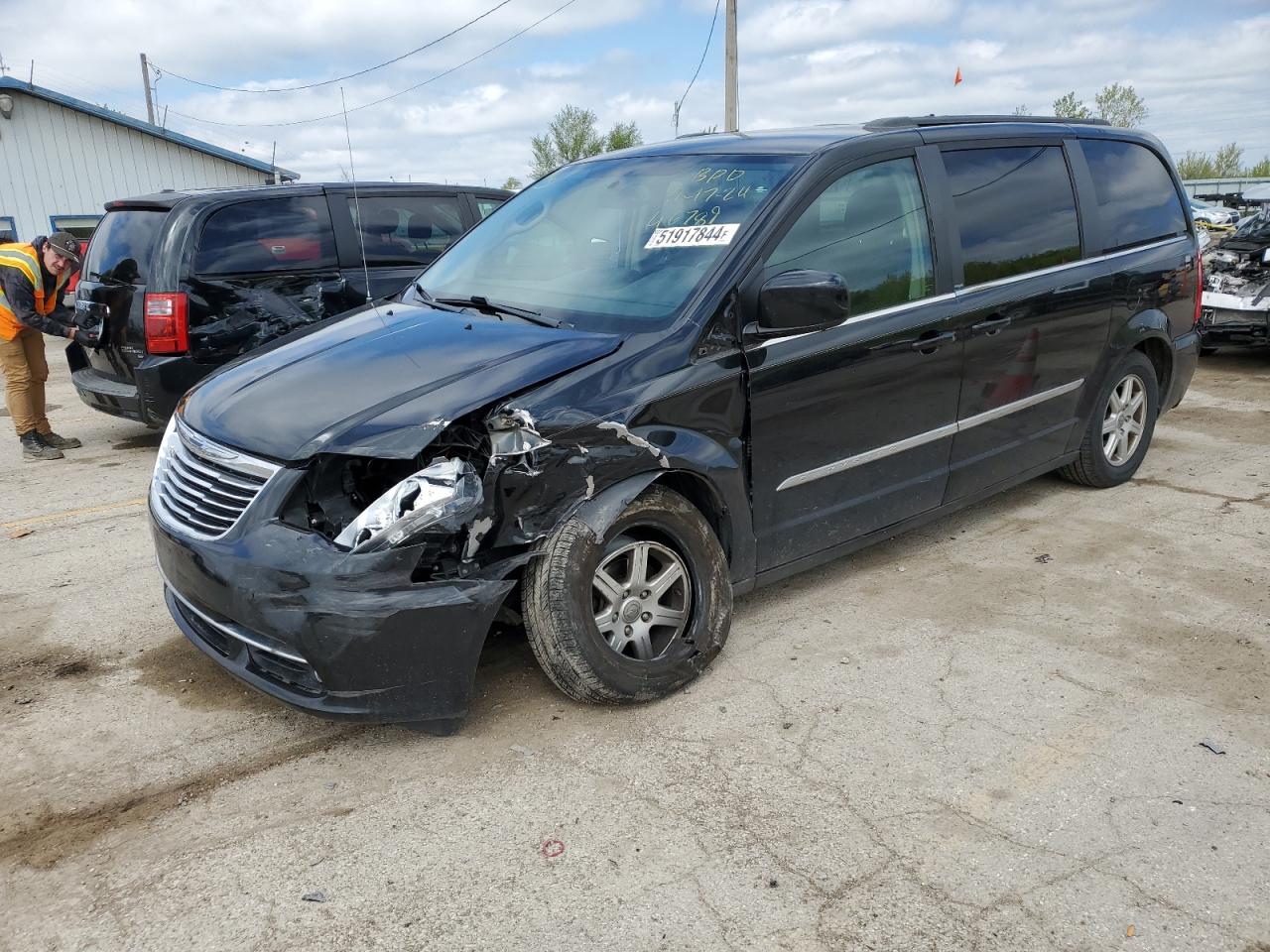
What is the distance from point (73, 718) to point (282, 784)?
97cm

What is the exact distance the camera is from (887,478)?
4.09 meters

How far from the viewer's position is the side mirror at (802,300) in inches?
131

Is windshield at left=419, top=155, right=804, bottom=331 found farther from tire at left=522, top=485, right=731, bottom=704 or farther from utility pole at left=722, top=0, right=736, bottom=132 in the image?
utility pole at left=722, top=0, right=736, bottom=132

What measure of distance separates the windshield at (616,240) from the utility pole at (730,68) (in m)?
14.7

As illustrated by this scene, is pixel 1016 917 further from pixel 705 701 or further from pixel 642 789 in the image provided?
pixel 705 701

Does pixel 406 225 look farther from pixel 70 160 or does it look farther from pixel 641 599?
pixel 70 160

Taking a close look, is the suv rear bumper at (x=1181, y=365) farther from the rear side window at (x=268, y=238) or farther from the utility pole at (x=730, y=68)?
the utility pole at (x=730, y=68)

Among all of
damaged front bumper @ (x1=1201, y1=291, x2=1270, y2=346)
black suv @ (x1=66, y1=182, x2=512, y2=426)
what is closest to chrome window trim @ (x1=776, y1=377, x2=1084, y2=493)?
black suv @ (x1=66, y1=182, x2=512, y2=426)

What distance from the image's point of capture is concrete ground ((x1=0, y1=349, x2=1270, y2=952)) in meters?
2.41

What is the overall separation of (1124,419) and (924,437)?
2.09 metres

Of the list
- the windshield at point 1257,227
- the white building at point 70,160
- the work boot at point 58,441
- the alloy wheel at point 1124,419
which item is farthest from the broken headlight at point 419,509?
the white building at point 70,160

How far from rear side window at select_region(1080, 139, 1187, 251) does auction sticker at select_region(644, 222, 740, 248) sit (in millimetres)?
2564

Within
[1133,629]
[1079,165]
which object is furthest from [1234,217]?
[1133,629]

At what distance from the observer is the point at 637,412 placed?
322 centimetres
